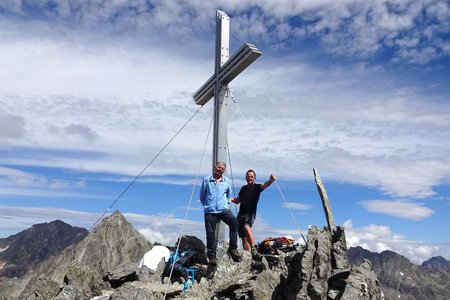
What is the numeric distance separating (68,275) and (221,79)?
9.51m

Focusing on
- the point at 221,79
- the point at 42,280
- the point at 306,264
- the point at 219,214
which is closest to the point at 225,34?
the point at 221,79

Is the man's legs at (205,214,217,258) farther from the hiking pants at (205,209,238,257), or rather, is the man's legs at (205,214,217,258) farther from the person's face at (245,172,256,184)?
the person's face at (245,172,256,184)

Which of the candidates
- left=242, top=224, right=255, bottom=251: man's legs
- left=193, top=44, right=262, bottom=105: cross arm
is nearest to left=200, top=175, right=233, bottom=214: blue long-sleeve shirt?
left=242, top=224, right=255, bottom=251: man's legs

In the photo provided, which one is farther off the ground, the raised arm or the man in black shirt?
the raised arm

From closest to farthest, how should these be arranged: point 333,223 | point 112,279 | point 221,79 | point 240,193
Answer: point 333,223
point 112,279
point 240,193
point 221,79

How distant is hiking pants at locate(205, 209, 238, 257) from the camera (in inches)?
616

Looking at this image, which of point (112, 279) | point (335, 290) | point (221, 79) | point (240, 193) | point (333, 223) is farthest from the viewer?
point (221, 79)

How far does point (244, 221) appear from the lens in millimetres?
16422

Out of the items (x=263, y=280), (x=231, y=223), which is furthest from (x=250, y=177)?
(x=263, y=280)

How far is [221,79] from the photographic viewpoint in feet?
59.6

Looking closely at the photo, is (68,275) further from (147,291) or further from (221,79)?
(221,79)

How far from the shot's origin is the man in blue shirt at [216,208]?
1566 cm

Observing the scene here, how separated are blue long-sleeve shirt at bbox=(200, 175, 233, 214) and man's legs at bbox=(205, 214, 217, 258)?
25 cm

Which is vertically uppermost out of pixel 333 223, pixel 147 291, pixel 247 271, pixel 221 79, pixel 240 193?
pixel 221 79
